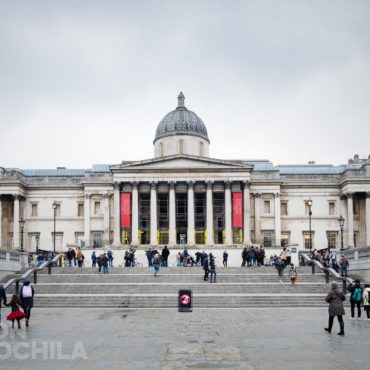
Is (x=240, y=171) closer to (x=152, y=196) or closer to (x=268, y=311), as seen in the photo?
(x=152, y=196)

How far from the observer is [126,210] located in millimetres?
65438

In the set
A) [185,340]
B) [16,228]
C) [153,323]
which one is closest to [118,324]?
[153,323]

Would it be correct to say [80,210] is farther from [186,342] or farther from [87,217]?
[186,342]

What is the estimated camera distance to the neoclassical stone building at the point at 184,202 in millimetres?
65875

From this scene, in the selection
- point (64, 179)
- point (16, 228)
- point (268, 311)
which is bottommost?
point (268, 311)

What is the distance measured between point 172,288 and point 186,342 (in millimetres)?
17745

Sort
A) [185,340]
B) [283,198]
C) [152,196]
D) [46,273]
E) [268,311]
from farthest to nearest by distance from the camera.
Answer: [283,198]
[152,196]
[46,273]
[268,311]
[185,340]

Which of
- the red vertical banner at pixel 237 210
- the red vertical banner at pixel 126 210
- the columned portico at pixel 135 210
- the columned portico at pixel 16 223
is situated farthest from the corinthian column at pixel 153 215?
the columned portico at pixel 16 223

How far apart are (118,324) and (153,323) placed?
1.31 meters

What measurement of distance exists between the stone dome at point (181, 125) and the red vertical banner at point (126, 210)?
12.7 m

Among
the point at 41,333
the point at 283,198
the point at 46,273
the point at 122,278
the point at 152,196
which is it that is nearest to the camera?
the point at 41,333

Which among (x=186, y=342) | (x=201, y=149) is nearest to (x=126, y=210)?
(x=201, y=149)

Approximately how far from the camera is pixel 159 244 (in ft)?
217

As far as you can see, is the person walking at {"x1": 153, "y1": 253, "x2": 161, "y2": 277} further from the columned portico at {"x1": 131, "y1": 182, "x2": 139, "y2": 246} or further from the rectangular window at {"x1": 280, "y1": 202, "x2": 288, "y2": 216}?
the rectangular window at {"x1": 280, "y1": 202, "x2": 288, "y2": 216}
